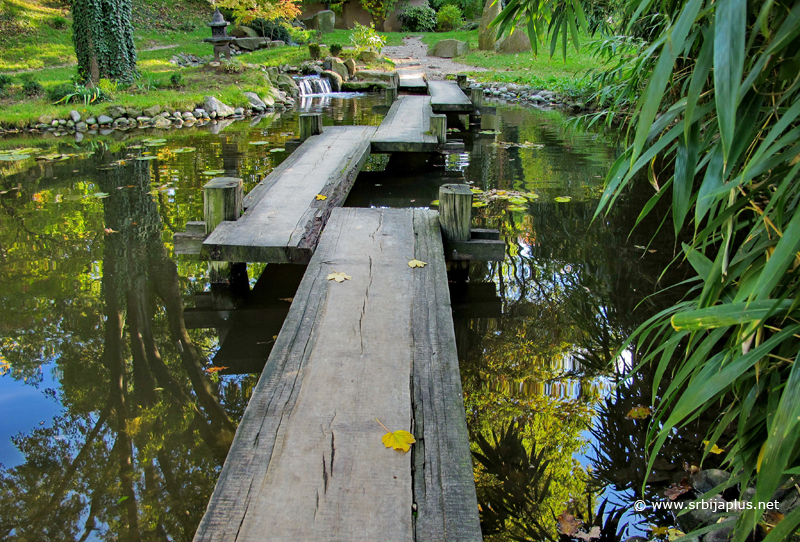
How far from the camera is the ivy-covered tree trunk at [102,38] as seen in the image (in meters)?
12.2

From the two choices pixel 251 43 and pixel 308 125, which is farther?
pixel 251 43

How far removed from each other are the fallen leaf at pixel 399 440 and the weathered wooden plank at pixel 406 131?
16.9 ft

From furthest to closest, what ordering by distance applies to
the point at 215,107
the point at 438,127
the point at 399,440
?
the point at 215,107, the point at 438,127, the point at 399,440

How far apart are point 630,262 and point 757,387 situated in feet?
11.6

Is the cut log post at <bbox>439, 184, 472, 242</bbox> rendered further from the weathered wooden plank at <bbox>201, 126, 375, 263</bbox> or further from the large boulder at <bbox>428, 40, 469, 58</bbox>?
the large boulder at <bbox>428, 40, 469, 58</bbox>

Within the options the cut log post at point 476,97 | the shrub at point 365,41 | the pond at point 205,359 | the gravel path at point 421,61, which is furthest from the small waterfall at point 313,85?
the pond at point 205,359

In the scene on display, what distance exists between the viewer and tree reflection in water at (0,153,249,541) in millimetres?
2383

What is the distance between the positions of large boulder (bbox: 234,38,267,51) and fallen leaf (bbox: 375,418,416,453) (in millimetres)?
22045

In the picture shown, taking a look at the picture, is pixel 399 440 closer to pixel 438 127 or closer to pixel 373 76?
pixel 438 127

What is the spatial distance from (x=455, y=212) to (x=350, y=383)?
6.36ft

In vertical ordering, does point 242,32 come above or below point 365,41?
above

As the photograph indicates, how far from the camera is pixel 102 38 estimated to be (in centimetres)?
1236

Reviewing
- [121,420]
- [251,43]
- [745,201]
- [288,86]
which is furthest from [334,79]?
[745,201]

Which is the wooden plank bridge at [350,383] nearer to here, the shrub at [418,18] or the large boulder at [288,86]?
the large boulder at [288,86]
